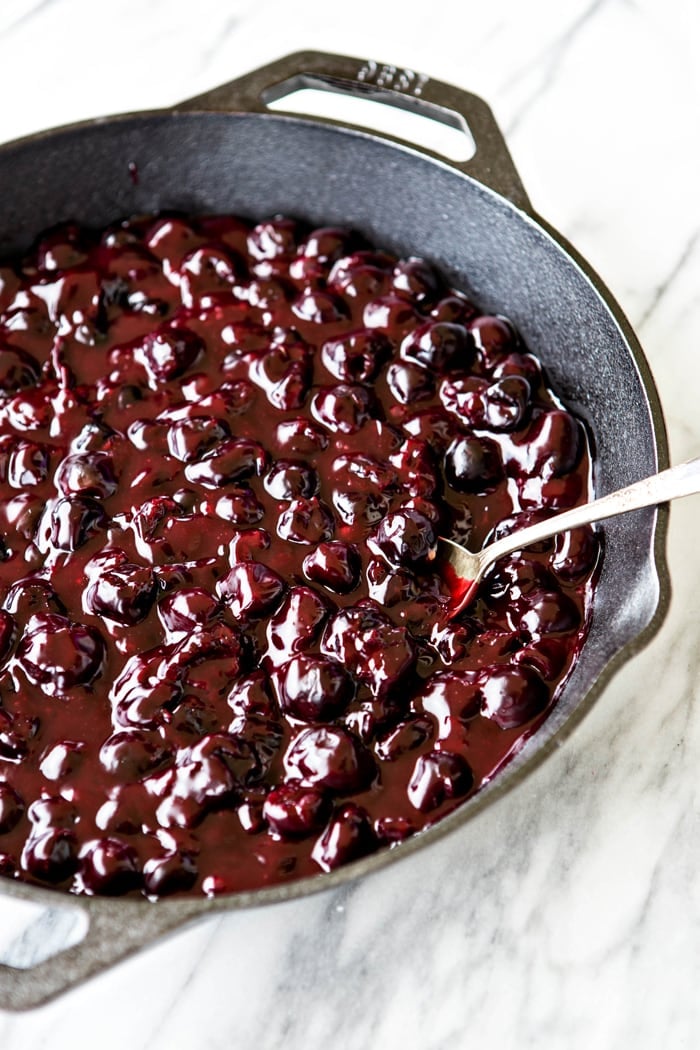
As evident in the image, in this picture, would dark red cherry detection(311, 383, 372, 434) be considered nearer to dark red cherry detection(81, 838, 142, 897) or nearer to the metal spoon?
the metal spoon

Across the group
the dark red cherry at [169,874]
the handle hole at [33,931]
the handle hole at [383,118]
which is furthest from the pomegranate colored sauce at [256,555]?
the handle hole at [383,118]

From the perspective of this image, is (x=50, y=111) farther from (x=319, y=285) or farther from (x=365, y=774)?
(x=365, y=774)

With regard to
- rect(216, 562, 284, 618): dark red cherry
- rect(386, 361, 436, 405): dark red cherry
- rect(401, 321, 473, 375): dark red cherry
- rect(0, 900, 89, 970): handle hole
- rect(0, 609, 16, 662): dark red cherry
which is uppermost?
rect(401, 321, 473, 375): dark red cherry

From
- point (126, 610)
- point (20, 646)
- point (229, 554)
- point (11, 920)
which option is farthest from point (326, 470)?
point (11, 920)

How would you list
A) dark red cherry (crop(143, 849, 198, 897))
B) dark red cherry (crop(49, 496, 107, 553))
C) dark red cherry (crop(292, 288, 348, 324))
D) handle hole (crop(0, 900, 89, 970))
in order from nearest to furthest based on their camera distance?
1. dark red cherry (crop(143, 849, 198, 897))
2. handle hole (crop(0, 900, 89, 970))
3. dark red cherry (crop(49, 496, 107, 553))
4. dark red cherry (crop(292, 288, 348, 324))

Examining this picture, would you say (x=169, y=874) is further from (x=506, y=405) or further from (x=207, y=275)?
(x=207, y=275)

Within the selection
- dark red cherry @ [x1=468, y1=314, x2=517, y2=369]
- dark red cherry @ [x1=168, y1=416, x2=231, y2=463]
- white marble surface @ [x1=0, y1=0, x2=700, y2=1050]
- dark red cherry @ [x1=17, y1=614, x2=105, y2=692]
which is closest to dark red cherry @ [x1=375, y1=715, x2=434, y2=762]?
white marble surface @ [x1=0, y1=0, x2=700, y2=1050]
